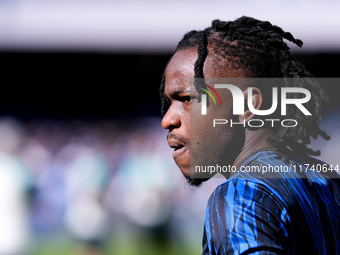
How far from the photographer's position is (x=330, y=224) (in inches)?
66.9

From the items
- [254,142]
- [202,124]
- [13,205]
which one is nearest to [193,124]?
[202,124]

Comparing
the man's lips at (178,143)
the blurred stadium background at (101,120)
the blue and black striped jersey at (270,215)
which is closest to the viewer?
the blue and black striped jersey at (270,215)

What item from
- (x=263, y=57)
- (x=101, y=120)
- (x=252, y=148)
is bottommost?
(x=252, y=148)

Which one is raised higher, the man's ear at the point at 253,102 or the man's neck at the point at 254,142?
the man's ear at the point at 253,102

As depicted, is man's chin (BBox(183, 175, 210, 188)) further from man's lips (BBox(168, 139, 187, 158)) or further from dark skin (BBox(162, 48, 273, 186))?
man's lips (BBox(168, 139, 187, 158))

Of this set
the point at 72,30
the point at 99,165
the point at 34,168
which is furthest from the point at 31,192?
the point at 72,30

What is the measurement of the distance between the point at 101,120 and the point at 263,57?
25.2 ft

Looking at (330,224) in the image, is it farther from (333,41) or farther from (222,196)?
(333,41)

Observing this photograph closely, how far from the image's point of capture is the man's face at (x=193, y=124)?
1.86 meters

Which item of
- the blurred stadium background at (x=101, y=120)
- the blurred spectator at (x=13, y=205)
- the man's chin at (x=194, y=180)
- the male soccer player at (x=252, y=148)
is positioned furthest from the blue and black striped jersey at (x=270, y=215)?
the blurred spectator at (x=13, y=205)

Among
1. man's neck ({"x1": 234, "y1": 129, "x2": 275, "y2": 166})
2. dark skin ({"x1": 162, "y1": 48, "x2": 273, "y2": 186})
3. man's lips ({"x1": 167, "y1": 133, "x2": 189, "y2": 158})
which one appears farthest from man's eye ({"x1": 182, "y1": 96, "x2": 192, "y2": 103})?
man's neck ({"x1": 234, "y1": 129, "x2": 275, "y2": 166})

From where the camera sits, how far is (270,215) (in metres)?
1.45

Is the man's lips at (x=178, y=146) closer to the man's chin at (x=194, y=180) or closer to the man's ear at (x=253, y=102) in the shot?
the man's chin at (x=194, y=180)

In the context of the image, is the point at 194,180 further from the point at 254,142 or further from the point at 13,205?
the point at 13,205
